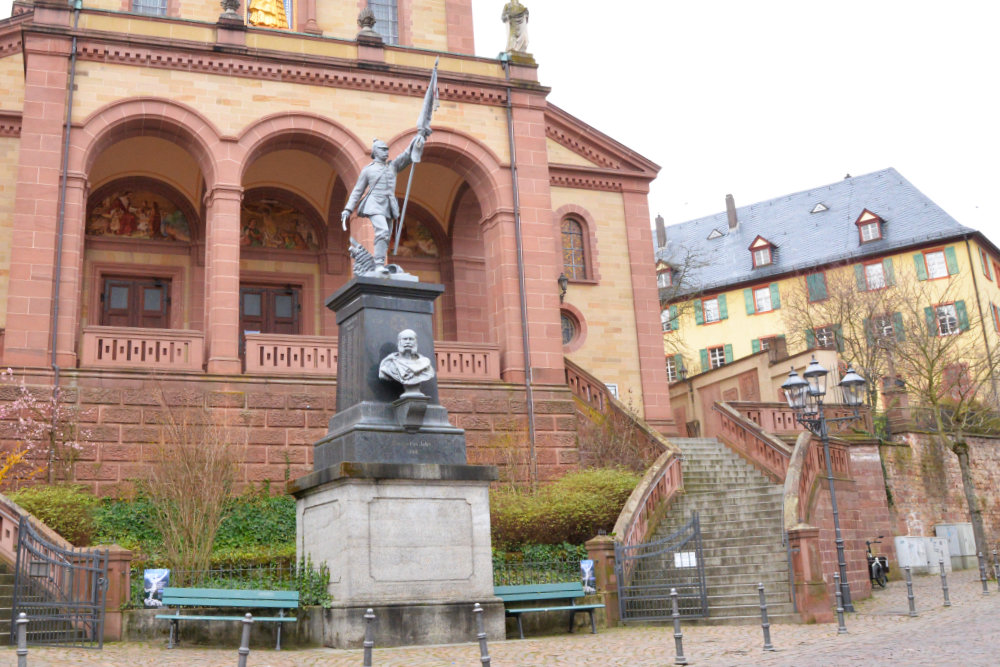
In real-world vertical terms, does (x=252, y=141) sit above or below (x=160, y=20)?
below

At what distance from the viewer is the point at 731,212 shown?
61156mm

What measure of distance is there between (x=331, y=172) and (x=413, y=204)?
2603 millimetres

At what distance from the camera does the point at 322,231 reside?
2736 cm

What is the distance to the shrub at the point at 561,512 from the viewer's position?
18.2 meters

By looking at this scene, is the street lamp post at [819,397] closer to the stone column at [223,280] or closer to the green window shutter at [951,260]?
the stone column at [223,280]

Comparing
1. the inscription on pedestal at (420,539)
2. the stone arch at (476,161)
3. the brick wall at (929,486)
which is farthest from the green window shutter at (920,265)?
the inscription on pedestal at (420,539)

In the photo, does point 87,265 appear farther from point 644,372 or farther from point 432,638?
point 432,638

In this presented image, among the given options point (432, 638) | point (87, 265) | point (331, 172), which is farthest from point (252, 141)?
point (432, 638)

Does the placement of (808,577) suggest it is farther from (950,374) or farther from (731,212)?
(731,212)

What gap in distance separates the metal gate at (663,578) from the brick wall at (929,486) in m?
18.2

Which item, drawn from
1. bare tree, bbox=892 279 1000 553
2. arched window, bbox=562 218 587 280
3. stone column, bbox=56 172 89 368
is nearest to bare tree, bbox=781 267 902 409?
bare tree, bbox=892 279 1000 553

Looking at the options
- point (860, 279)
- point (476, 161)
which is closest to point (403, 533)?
point (476, 161)

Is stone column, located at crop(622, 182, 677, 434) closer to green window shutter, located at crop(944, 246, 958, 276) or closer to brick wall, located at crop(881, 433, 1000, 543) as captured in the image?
brick wall, located at crop(881, 433, 1000, 543)

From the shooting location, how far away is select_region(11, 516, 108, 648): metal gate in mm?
12336
